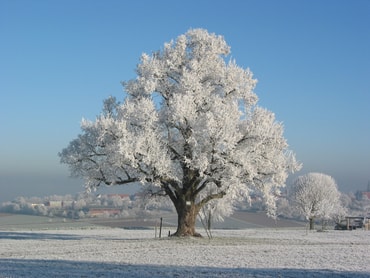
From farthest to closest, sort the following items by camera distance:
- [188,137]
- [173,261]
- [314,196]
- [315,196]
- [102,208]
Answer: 1. [102,208]
2. [314,196]
3. [315,196]
4. [188,137]
5. [173,261]

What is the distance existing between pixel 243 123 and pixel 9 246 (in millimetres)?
17131

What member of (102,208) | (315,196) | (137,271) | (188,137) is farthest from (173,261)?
(102,208)

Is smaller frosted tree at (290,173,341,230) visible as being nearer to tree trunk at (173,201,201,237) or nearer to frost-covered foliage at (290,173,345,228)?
frost-covered foliage at (290,173,345,228)

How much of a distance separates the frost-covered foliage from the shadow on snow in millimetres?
58620

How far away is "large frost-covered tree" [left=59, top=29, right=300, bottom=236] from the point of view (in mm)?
33875

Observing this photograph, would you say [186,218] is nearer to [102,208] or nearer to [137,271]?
[137,271]

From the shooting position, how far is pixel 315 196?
268 ft

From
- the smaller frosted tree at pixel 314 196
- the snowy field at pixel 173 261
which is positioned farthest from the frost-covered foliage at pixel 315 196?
the snowy field at pixel 173 261

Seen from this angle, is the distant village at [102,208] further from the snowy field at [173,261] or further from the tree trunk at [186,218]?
the snowy field at [173,261]

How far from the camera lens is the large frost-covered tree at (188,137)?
33.9m

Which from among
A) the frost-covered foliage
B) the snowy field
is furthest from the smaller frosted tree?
the snowy field

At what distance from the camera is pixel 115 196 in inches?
5472

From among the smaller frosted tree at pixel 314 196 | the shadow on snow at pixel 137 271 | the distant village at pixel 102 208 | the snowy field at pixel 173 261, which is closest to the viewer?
the shadow on snow at pixel 137 271

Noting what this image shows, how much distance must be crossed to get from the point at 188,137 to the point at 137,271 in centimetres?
1716
